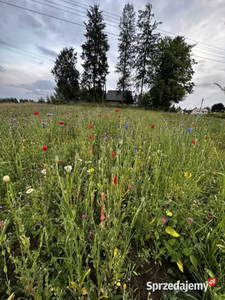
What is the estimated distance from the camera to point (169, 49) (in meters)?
22.6

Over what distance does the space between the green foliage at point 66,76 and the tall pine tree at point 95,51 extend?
3861 millimetres

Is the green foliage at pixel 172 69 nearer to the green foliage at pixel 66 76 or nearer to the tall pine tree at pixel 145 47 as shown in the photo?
the tall pine tree at pixel 145 47

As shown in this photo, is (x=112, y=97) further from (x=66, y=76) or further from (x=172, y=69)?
(x=172, y=69)

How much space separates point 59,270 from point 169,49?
29.2m

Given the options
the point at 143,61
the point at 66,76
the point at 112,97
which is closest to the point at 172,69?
the point at 143,61

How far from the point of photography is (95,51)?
78.5ft

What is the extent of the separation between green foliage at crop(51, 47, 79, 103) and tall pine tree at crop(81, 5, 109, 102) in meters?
3.86

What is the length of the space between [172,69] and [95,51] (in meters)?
13.3

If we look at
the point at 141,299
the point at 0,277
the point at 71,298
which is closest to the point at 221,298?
the point at 141,299

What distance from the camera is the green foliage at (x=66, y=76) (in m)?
27.8

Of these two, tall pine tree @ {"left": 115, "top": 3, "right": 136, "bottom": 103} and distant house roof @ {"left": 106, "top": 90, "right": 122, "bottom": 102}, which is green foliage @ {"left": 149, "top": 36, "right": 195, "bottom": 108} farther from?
distant house roof @ {"left": 106, "top": 90, "right": 122, "bottom": 102}

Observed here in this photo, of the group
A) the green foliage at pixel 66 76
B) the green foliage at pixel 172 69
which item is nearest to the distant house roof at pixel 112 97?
the green foliage at pixel 66 76

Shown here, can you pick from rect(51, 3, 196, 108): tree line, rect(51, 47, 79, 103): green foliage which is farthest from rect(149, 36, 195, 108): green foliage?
rect(51, 47, 79, 103): green foliage

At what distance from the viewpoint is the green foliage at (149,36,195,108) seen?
22.2m
